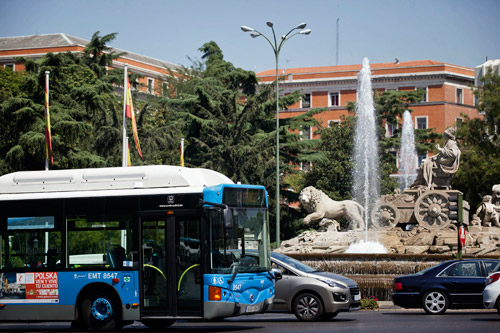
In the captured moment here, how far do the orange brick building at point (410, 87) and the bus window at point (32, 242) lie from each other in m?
73.7

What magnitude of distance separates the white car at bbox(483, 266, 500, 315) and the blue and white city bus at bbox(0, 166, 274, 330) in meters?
4.70

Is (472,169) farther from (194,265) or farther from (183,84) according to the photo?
(194,265)

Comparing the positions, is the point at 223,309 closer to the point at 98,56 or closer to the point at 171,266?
the point at 171,266

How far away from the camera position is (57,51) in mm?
83562

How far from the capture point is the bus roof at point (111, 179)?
16.3m

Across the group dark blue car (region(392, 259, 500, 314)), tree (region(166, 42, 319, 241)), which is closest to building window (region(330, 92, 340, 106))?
tree (region(166, 42, 319, 241))

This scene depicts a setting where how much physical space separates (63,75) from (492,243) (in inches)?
933

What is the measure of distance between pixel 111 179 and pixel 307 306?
196 inches

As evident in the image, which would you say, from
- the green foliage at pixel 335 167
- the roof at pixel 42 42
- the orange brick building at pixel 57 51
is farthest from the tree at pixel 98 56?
the roof at pixel 42 42

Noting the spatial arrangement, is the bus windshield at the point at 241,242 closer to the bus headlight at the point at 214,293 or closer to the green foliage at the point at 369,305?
the bus headlight at the point at 214,293

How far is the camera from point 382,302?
2492 cm

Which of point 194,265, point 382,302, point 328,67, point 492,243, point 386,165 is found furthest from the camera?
point 328,67

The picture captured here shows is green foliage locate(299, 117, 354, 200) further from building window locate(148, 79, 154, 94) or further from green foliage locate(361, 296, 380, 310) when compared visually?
green foliage locate(361, 296, 380, 310)

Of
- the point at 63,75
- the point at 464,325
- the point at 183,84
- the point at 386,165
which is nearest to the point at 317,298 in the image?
the point at 464,325
